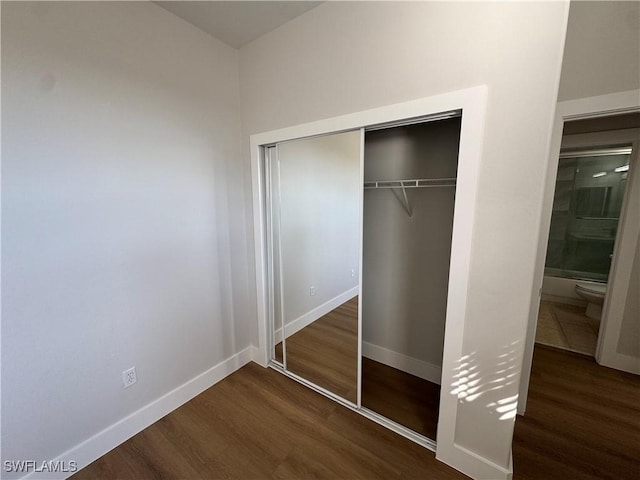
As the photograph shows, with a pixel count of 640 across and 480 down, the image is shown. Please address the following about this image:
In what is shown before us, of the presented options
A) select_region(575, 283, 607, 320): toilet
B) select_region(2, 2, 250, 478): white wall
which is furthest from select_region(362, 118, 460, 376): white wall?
select_region(575, 283, 607, 320): toilet

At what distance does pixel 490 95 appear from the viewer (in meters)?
1.15

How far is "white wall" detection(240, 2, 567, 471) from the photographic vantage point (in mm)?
1067

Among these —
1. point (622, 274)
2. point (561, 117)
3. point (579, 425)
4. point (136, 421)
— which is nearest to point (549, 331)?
point (622, 274)

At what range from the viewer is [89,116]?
1.39m

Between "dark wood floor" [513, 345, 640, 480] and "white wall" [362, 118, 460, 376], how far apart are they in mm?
661

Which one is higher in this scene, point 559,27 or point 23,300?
point 559,27

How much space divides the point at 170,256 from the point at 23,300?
70 centimetres

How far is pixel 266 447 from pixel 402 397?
41.4 inches

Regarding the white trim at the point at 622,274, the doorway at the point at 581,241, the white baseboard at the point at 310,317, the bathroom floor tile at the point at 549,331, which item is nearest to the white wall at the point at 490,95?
the white baseboard at the point at 310,317

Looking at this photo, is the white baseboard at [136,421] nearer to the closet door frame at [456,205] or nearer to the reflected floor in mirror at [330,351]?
the reflected floor in mirror at [330,351]

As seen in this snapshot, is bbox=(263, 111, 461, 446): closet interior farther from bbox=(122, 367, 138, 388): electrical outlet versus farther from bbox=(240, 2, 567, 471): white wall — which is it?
bbox=(122, 367, 138, 388): electrical outlet

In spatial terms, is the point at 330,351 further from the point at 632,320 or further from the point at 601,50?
the point at 601,50

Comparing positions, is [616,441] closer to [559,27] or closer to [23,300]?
[559,27]

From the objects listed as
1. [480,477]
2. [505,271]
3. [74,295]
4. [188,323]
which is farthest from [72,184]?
[480,477]
